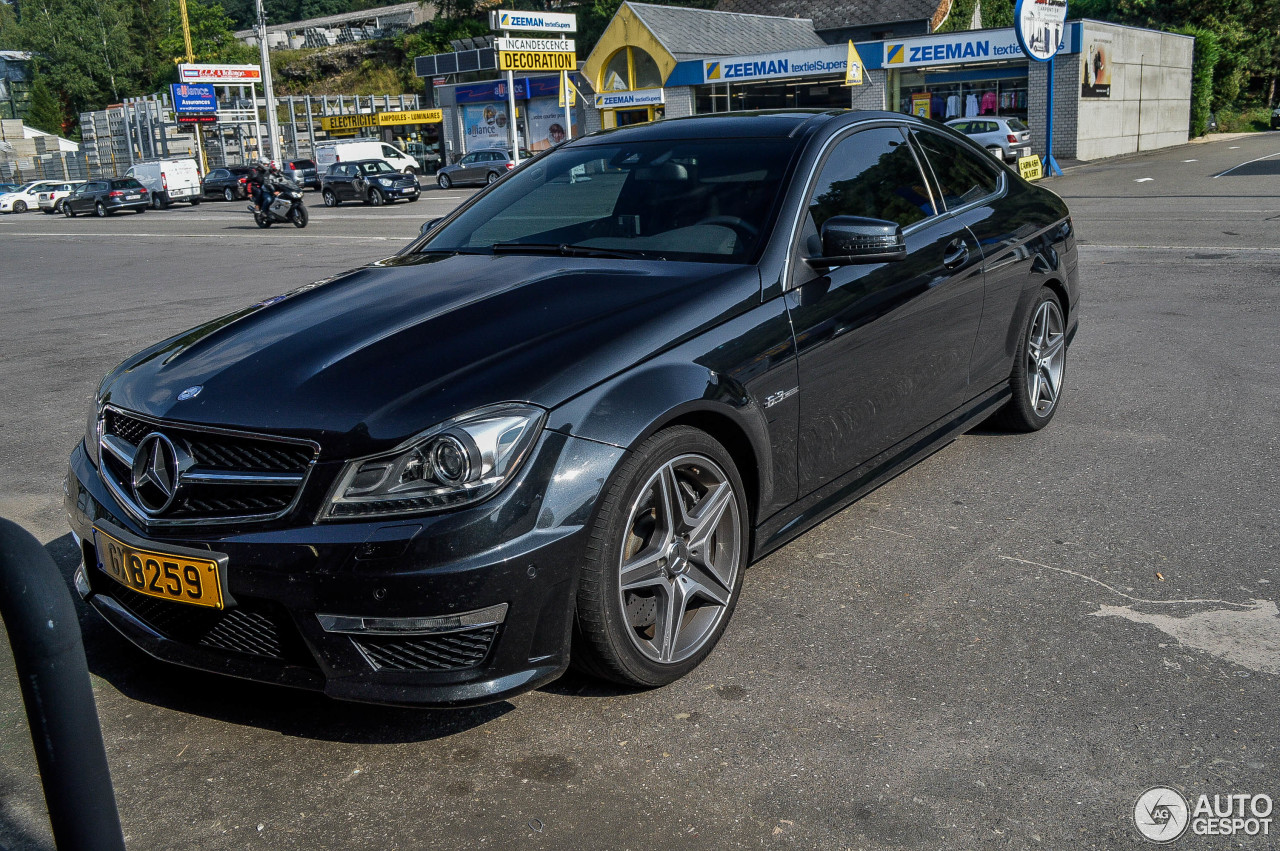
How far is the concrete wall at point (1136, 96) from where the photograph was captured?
117 ft

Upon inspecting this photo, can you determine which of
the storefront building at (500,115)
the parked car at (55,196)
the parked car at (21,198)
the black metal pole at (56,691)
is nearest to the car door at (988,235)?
the black metal pole at (56,691)

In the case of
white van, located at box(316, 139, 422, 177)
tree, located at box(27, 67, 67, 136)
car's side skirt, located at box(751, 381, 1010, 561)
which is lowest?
car's side skirt, located at box(751, 381, 1010, 561)

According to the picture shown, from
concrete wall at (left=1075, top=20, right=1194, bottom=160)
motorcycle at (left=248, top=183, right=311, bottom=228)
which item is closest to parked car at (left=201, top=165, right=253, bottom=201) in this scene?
motorcycle at (left=248, top=183, right=311, bottom=228)

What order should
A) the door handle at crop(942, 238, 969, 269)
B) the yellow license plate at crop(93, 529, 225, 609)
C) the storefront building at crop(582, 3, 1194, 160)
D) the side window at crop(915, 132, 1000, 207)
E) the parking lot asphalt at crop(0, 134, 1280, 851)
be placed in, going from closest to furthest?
1. the parking lot asphalt at crop(0, 134, 1280, 851)
2. the yellow license plate at crop(93, 529, 225, 609)
3. the door handle at crop(942, 238, 969, 269)
4. the side window at crop(915, 132, 1000, 207)
5. the storefront building at crop(582, 3, 1194, 160)

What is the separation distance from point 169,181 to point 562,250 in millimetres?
45405

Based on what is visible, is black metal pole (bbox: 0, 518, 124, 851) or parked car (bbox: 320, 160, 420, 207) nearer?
black metal pole (bbox: 0, 518, 124, 851)

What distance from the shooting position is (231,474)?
2.85 metres

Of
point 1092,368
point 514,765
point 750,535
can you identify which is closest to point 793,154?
point 750,535

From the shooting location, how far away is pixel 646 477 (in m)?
2.97

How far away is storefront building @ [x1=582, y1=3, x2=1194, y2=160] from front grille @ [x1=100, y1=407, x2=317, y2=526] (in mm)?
31176

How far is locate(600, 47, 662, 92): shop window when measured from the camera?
46031 mm

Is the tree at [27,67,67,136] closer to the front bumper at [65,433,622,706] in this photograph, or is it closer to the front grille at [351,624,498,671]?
the front bumper at [65,433,622,706]

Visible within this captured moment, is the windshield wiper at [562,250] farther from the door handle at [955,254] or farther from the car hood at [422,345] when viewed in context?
the door handle at [955,254]

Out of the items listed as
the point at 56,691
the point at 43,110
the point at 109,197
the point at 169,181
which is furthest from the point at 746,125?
the point at 43,110
